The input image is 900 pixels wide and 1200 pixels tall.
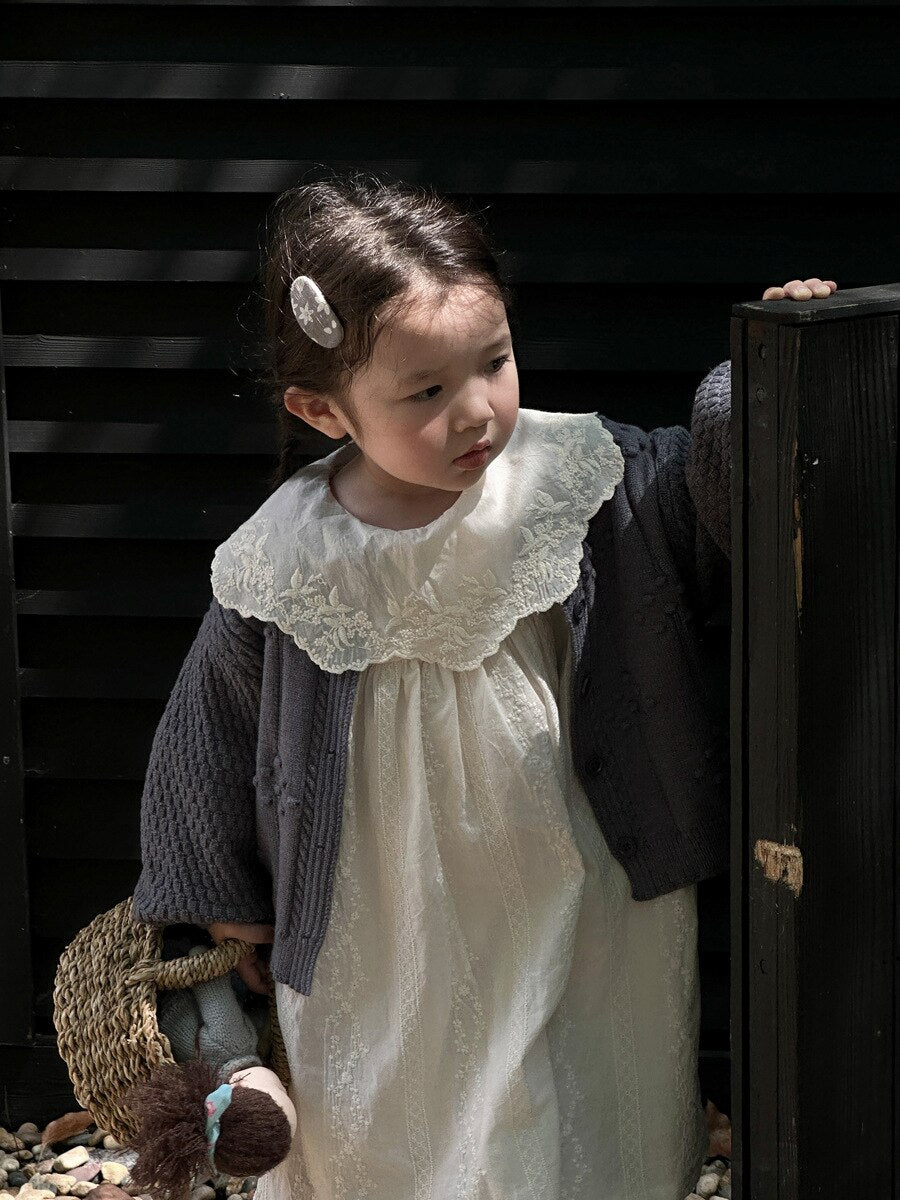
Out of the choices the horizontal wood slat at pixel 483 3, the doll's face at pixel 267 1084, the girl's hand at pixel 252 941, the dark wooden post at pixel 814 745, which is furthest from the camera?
the horizontal wood slat at pixel 483 3

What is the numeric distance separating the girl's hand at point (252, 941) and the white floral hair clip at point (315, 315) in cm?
82

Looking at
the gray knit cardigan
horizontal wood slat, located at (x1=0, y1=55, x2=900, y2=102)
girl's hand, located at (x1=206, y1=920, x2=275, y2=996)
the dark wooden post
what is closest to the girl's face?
the gray knit cardigan

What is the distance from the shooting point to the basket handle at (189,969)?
1.99 metres

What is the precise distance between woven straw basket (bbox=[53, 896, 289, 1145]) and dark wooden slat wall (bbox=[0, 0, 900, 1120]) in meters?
0.70

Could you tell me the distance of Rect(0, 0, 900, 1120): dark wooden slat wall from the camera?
2.38 meters

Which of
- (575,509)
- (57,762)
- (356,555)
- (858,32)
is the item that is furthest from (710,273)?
(57,762)

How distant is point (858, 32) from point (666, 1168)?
5.81ft

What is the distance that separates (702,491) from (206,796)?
0.79m

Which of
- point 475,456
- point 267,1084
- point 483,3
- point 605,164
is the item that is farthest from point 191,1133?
point 483,3

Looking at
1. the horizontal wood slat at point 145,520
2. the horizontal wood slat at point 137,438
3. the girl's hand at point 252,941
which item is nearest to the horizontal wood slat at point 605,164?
the horizontal wood slat at point 137,438

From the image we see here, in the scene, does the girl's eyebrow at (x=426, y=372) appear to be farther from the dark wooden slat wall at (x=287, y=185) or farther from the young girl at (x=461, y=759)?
the dark wooden slat wall at (x=287, y=185)

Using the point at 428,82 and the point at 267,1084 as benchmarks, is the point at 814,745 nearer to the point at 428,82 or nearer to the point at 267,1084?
the point at 267,1084

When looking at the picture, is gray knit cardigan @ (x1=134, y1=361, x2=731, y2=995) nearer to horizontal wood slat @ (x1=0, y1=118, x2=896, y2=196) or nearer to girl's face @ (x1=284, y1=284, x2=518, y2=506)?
girl's face @ (x1=284, y1=284, x2=518, y2=506)

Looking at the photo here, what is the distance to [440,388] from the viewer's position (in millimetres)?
1714
